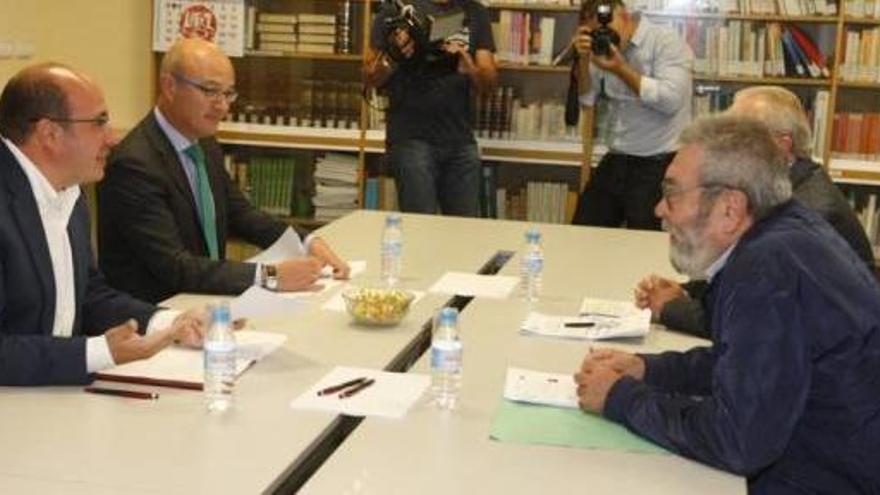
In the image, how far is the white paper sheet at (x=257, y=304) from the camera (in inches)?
93.4

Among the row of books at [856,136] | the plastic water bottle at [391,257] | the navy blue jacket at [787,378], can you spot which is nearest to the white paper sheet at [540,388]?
the navy blue jacket at [787,378]

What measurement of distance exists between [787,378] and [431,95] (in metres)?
3.63

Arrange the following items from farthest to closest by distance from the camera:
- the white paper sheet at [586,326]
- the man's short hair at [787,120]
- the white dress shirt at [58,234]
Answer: the man's short hair at [787,120] → the white paper sheet at [586,326] → the white dress shirt at [58,234]

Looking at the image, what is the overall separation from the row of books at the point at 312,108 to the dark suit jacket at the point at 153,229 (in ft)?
9.48

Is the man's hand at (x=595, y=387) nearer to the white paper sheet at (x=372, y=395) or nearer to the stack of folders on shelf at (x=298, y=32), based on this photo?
the white paper sheet at (x=372, y=395)

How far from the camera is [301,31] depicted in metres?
6.24

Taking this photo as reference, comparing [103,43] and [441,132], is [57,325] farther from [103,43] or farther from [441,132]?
[103,43]

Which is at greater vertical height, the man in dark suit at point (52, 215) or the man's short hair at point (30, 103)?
the man's short hair at point (30, 103)

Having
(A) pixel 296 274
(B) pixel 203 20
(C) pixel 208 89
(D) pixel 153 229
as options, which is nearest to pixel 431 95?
(B) pixel 203 20

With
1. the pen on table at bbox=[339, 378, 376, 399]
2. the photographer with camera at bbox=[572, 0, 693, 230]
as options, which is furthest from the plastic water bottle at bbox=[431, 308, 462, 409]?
the photographer with camera at bbox=[572, 0, 693, 230]

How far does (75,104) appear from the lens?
2531mm

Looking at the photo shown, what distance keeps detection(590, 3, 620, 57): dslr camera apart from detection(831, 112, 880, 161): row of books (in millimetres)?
1433

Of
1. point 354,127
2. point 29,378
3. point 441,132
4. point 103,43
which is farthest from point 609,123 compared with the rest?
point 29,378

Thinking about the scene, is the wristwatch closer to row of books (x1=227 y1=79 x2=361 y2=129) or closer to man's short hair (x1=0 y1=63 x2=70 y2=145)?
man's short hair (x1=0 y1=63 x2=70 y2=145)
